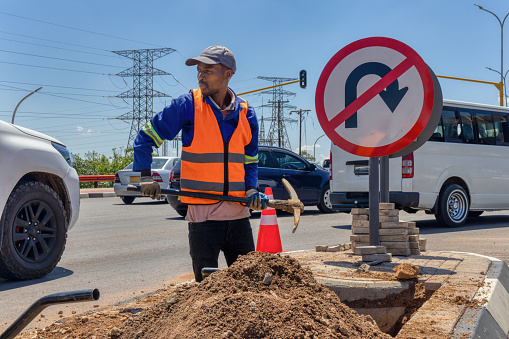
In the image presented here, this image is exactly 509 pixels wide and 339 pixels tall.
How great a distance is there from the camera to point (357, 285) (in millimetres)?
3467

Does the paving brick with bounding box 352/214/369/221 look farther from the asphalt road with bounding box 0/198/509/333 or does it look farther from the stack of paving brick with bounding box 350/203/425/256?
the asphalt road with bounding box 0/198/509/333

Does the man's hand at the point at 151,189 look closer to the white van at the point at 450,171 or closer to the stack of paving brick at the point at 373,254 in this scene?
the stack of paving brick at the point at 373,254

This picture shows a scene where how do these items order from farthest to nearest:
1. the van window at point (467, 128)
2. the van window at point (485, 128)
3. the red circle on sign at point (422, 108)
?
the van window at point (485, 128), the van window at point (467, 128), the red circle on sign at point (422, 108)

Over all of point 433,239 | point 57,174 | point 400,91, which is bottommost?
point 433,239

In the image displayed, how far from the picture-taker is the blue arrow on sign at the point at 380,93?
432 cm

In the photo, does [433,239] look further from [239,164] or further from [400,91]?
[239,164]

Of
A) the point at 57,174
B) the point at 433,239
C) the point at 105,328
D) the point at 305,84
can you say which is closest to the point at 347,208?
the point at 433,239

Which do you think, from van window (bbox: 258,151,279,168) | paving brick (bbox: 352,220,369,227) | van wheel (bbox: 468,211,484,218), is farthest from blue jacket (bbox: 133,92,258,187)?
van wheel (bbox: 468,211,484,218)

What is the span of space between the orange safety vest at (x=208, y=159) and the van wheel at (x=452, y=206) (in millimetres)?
8254

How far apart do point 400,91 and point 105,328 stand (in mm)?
2693

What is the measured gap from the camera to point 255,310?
2.06m

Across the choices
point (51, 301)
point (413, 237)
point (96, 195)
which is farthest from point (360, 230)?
point (96, 195)

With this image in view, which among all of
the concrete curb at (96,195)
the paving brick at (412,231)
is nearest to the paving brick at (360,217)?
the paving brick at (412,231)

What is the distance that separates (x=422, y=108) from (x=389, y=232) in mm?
1119
